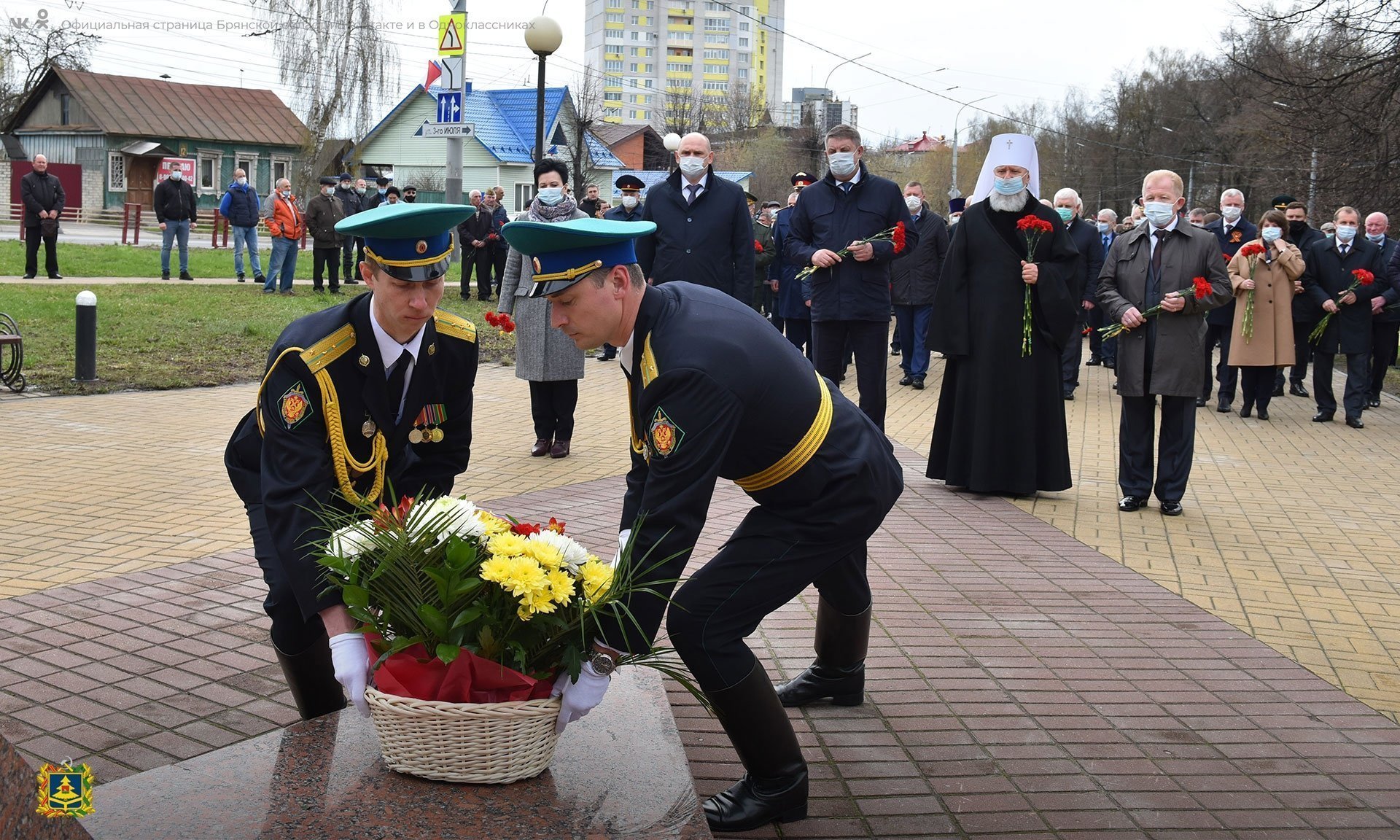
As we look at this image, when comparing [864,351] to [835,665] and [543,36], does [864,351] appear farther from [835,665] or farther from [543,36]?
[543,36]

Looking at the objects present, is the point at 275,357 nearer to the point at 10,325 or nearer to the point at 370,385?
the point at 370,385

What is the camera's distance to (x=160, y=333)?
599 inches

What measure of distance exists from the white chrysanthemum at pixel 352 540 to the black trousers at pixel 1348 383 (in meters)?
12.9

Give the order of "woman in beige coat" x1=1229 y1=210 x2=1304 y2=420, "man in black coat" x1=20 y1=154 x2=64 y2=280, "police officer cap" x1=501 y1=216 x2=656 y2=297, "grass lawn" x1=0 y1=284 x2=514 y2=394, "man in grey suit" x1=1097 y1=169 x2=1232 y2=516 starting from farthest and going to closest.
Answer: "man in black coat" x1=20 y1=154 x2=64 y2=280, "woman in beige coat" x1=1229 y1=210 x2=1304 y2=420, "grass lawn" x1=0 y1=284 x2=514 y2=394, "man in grey suit" x1=1097 y1=169 x2=1232 y2=516, "police officer cap" x1=501 y1=216 x2=656 y2=297

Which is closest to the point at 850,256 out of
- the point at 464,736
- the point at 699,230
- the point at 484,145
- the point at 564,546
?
the point at 699,230

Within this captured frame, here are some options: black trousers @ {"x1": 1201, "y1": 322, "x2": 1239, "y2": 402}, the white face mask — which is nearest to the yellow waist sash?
the white face mask

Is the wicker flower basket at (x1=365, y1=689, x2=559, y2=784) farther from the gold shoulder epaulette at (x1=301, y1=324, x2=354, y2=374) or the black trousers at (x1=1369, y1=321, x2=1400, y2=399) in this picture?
the black trousers at (x1=1369, y1=321, x2=1400, y2=399)

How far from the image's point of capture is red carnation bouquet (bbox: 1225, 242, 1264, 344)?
13.5 m

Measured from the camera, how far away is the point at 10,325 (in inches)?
459

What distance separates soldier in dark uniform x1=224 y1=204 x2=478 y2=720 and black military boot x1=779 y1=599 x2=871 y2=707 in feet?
4.80

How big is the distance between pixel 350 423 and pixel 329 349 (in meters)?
0.22

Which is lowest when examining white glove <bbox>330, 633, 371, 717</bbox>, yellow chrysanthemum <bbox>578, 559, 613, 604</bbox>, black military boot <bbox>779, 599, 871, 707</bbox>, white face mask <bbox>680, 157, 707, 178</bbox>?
black military boot <bbox>779, 599, 871, 707</bbox>

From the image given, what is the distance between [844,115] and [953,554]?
66870mm

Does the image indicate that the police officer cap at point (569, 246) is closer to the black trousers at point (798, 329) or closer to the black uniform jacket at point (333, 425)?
the black uniform jacket at point (333, 425)
